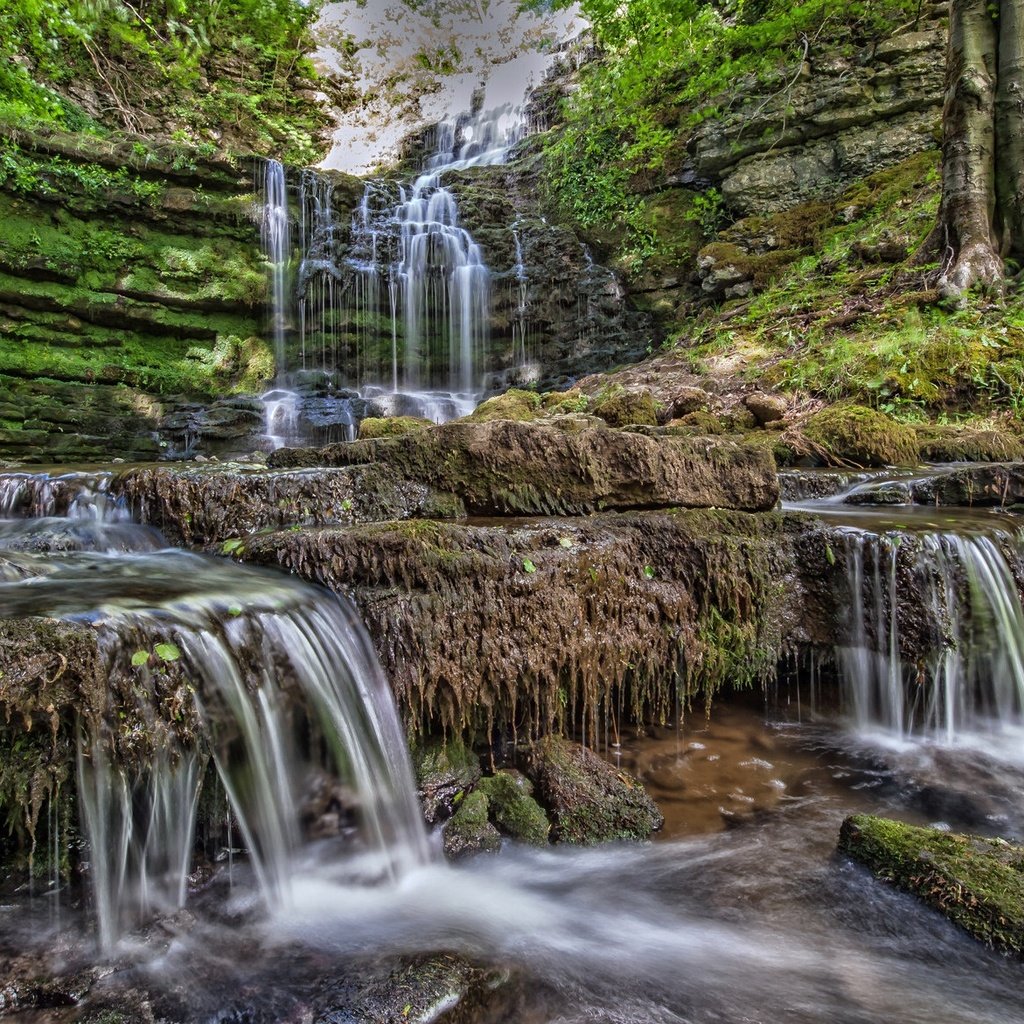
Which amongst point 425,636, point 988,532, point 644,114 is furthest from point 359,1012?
point 644,114

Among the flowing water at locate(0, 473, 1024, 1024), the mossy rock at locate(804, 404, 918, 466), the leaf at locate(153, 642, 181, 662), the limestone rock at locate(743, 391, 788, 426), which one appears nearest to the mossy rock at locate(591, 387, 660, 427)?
the limestone rock at locate(743, 391, 788, 426)

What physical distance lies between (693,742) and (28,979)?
117 inches

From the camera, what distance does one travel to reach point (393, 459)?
434 centimetres

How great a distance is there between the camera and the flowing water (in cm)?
197

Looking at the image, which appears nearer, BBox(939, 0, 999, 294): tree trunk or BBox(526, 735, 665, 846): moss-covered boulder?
BBox(526, 735, 665, 846): moss-covered boulder

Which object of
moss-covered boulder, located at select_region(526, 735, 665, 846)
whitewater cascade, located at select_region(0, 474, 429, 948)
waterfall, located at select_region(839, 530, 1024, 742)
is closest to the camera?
whitewater cascade, located at select_region(0, 474, 429, 948)

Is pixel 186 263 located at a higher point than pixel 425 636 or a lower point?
higher

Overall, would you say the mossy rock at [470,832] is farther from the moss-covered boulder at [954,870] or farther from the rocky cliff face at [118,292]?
the rocky cliff face at [118,292]

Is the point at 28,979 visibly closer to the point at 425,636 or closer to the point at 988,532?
the point at 425,636

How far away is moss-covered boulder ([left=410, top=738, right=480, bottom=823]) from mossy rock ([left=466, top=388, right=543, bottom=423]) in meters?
4.76

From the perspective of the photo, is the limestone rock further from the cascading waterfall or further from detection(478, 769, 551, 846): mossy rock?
the cascading waterfall

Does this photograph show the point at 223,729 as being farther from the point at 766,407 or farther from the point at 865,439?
the point at 766,407

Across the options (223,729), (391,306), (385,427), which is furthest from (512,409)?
(391,306)

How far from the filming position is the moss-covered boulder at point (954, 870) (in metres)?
2.05
